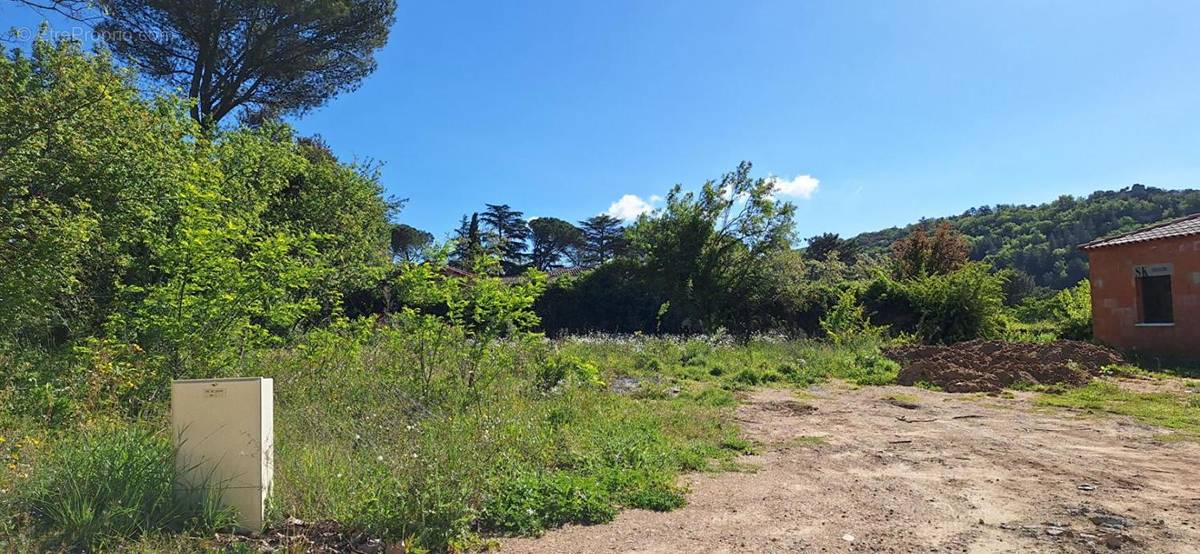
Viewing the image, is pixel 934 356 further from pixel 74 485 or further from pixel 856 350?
pixel 74 485

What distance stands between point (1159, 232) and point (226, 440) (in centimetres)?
2028

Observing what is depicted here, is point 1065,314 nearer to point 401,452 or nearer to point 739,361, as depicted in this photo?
point 739,361

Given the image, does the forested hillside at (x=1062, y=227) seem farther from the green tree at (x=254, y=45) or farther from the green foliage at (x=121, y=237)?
the green foliage at (x=121, y=237)

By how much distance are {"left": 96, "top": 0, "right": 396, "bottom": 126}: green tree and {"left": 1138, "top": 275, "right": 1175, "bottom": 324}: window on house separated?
20752 mm

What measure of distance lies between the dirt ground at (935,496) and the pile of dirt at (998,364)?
12.5ft

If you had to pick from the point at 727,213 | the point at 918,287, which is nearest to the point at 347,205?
the point at 727,213

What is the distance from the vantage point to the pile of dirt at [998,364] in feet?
40.0

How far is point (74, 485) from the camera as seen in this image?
12.0 feet

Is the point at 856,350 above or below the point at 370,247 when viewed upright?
below

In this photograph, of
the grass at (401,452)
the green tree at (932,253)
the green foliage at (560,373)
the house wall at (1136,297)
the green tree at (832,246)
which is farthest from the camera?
the green tree at (832,246)

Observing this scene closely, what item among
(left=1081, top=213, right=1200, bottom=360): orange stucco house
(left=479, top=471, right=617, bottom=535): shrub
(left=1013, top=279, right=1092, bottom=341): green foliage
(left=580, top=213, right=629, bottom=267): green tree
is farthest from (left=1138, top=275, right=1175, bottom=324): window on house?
(left=580, top=213, right=629, bottom=267): green tree

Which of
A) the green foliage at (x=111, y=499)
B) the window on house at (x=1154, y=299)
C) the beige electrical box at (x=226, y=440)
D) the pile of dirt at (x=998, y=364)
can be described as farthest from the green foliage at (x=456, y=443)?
the window on house at (x=1154, y=299)

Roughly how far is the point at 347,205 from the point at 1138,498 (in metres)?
13.7

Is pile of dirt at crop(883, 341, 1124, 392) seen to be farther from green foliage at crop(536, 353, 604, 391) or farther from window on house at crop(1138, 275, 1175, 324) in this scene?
green foliage at crop(536, 353, 604, 391)
